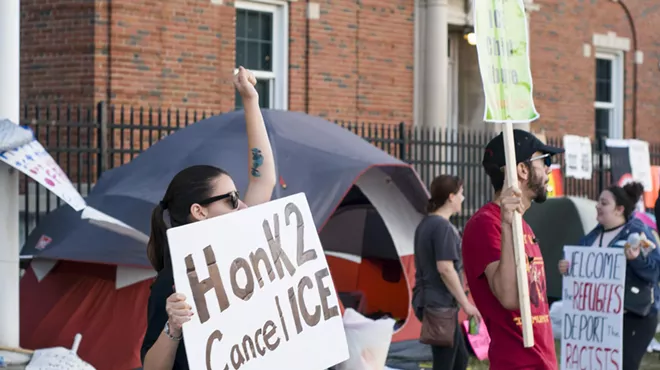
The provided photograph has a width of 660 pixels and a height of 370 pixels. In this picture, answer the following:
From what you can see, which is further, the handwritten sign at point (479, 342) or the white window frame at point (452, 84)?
the white window frame at point (452, 84)

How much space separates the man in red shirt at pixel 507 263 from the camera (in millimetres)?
4500

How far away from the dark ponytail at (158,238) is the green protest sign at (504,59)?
166 cm

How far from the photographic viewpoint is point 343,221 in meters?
12.2

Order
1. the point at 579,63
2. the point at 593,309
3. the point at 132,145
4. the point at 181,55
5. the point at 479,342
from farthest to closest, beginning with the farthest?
→ the point at 579,63 < the point at 181,55 < the point at 132,145 < the point at 479,342 < the point at 593,309

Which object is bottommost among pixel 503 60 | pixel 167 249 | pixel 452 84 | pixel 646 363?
pixel 646 363

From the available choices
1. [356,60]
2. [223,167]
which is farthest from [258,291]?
[356,60]

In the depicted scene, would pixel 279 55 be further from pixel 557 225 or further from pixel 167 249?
pixel 167 249

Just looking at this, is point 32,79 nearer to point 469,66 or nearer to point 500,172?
point 469,66

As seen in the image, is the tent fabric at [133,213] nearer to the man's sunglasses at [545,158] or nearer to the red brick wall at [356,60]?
the man's sunglasses at [545,158]

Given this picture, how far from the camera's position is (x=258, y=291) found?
3.88 metres

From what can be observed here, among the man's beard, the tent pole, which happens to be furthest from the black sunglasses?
the tent pole

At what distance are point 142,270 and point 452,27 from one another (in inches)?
427

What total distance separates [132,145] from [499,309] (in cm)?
751

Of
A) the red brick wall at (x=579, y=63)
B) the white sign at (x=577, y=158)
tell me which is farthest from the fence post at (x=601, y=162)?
the white sign at (x=577, y=158)
